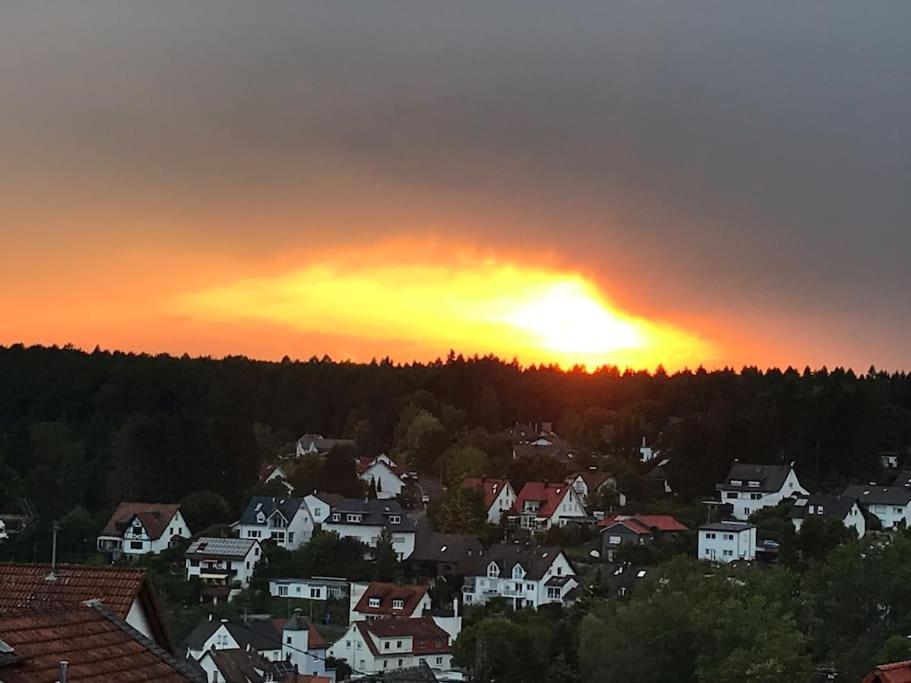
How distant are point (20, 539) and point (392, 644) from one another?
23810 millimetres

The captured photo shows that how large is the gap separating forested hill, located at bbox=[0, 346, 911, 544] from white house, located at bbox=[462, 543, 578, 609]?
599 inches

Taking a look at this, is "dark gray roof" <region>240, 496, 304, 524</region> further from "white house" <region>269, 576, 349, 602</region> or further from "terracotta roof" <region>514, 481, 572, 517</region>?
"terracotta roof" <region>514, 481, 572, 517</region>

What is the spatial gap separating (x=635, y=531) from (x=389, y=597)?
472 inches

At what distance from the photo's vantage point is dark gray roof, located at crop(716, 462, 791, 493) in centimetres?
6062

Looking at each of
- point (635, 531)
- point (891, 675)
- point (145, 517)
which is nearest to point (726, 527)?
point (635, 531)

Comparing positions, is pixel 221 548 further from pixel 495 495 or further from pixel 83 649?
pixel 83 649

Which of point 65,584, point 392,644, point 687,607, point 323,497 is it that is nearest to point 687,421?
point 323,497

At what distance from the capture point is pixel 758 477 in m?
60.9

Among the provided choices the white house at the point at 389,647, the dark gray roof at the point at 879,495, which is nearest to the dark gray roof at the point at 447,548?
→ the white house at the point at 389,647

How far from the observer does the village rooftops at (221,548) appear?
53.7 meters

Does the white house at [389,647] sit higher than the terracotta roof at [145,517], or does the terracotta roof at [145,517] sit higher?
the terracotta roof at [145,517]

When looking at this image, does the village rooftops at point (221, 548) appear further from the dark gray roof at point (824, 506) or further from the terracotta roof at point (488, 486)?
the dark gray roof at point (824, 506)

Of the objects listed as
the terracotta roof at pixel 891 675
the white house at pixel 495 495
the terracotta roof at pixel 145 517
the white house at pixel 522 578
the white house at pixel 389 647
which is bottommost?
the white house at pixel 389 647

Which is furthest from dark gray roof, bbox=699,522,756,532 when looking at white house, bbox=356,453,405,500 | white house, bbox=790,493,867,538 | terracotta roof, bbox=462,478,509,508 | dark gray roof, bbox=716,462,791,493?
white house, bbox=356,453,405,500
